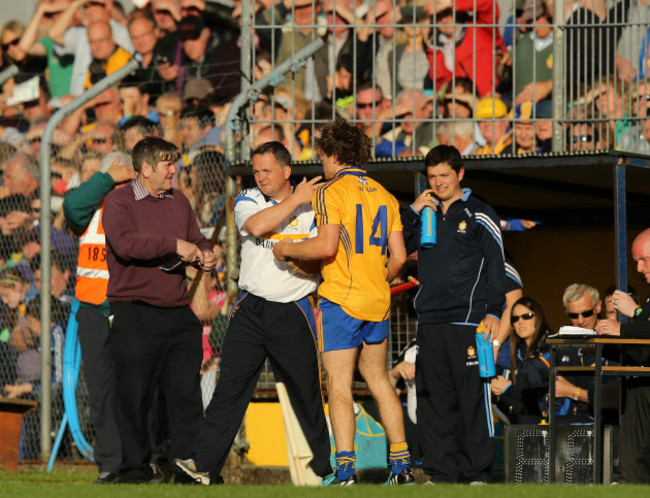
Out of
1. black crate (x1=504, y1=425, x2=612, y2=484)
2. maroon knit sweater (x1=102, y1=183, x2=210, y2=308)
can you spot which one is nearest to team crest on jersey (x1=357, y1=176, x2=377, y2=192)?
maroon knit sweater (x1=102, y1=183, x2=210, y2=308)

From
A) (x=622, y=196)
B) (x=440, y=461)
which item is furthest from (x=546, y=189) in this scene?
(x=440, y=461)

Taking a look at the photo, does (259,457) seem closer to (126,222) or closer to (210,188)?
(210,188)

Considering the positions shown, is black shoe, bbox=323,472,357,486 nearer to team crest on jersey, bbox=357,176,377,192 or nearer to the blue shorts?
the blue shorts

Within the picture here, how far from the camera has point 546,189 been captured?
1045 cm

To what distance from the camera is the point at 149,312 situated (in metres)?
7.51

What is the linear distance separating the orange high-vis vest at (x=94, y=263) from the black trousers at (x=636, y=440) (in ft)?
11.3

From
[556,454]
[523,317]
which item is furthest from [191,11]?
[556,454]

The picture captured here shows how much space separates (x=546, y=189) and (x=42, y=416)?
172 inches

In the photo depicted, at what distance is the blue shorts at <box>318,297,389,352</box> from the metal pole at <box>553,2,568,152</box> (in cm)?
308

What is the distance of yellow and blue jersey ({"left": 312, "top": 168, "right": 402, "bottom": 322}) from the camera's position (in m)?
7.21

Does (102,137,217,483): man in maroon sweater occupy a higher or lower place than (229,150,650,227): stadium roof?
lower

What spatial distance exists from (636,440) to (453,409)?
1.09 metres

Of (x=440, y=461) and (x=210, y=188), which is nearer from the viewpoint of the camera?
(x=440, y=461)

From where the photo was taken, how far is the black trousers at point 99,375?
8414 mm
